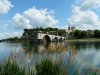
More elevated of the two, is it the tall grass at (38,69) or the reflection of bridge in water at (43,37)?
the reflection of bridge in water at (43,37)

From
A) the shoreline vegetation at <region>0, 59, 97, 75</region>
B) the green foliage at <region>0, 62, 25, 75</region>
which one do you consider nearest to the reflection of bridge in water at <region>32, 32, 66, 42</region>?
the shoreline vegetation at <region>0, 59, 97, 75</region>

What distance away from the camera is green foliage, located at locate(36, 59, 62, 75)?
11.1 metres

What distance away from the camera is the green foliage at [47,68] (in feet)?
36.6

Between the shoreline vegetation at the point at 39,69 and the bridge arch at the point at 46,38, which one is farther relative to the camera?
the bridge arch at the point at 46,38

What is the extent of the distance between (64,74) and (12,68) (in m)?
2.37

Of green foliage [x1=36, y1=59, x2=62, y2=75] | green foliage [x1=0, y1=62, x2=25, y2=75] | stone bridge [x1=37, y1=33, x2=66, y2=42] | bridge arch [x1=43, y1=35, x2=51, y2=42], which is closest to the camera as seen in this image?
green foliage [x1=0, y1=62, x2=25, y2=75]

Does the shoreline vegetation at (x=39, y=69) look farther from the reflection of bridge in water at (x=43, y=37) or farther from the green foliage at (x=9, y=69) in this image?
the reflection of bridge in water at (x=43, y=37)

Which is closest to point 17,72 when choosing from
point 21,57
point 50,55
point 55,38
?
point 21,57

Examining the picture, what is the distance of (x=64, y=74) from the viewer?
10922 millimetres

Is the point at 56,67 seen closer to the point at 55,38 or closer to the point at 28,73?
the point at 28,73

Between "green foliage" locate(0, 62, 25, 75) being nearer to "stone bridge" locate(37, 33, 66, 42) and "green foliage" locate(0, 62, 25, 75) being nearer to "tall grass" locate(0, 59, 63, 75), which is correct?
"tall grass" locate(0, 59, 63, 75)

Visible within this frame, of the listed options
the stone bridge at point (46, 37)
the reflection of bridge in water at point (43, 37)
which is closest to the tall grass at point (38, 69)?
the reflection of bridge in water at point (43, 37)

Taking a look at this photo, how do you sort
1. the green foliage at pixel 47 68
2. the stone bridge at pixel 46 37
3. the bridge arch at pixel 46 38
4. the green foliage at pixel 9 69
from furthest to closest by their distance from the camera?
the bridge arch at pixel 46 38 → the stone bridge at pixel 46 37 → the green foliage at pixel 47 68 → the green foliage at pixel 9 69

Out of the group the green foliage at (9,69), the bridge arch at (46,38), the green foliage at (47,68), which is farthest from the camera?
the bridge arch at (46,38)
